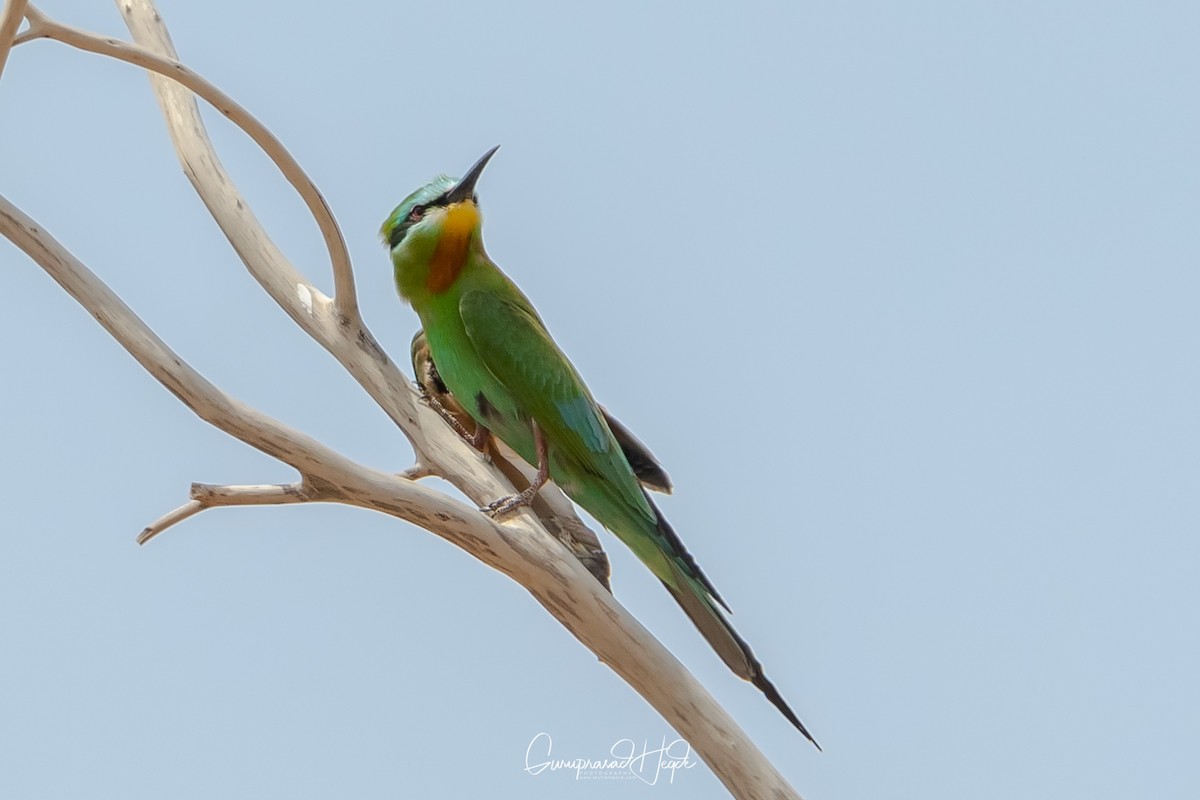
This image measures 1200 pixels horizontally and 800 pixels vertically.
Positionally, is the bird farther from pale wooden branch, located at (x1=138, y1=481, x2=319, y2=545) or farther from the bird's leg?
pale wooden branch, located at (x1=138, y1=481, x2=319, y2=545)

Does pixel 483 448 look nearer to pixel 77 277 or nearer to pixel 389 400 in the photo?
pixel 389 400

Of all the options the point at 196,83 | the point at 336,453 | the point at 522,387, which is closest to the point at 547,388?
the point at 522,387

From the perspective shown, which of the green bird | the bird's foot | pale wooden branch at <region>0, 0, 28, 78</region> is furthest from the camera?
the green bird

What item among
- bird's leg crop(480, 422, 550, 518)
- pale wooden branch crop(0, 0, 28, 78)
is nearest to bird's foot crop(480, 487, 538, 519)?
bird's leg crop(480, 422, 550, 518)

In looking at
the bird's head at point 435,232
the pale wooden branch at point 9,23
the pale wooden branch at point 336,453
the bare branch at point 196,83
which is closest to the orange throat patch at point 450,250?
the bird's head at point 435,232

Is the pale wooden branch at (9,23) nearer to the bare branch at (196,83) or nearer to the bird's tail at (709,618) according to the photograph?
the bare branch at (196,83)

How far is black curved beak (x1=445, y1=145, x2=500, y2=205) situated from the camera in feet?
11.6

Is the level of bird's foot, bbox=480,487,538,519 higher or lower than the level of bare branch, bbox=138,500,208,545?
lower

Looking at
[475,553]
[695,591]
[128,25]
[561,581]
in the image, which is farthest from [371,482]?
[128,25]

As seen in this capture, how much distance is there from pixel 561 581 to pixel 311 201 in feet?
3.19

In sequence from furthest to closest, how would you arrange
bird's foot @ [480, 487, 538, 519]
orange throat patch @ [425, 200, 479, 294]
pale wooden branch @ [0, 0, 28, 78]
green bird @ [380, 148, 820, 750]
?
orange throat patch @ [425, 200, 479, 294] → green bird @ [380, 148, 820, 750] → bird's foot @ [480, 487, 538, 519] → pale wooden branch @ [0, 0, 28, 78]

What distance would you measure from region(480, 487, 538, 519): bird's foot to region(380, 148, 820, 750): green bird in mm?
72

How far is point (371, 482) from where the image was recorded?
2.70 meters

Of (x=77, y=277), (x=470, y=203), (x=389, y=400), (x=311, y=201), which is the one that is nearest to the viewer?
(x=77, y=277)
